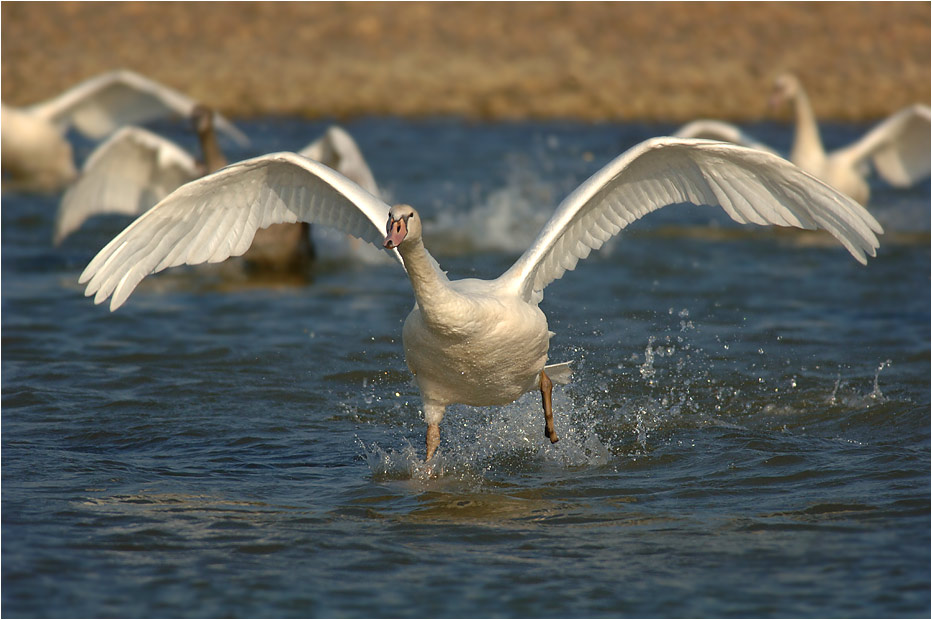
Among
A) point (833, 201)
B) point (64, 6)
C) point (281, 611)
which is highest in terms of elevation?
point (64, 6)

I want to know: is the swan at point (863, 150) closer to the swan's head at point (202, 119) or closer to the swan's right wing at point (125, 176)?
the swan's head at point (202, 119)

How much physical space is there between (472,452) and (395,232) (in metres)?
2.16

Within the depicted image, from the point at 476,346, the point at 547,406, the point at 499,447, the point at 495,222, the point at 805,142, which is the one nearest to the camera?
the point at 476,346

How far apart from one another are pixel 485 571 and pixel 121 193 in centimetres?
894

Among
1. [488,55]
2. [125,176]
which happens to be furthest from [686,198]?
[488,55]

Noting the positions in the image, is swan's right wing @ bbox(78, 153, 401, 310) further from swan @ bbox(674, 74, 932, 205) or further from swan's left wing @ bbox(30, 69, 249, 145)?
swan @ bbox(674, 74, 932, 205)

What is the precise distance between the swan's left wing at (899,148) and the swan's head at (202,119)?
Result: 294 inches

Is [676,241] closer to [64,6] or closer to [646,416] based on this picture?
[646,416]

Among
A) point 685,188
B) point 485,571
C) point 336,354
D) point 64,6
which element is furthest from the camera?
point 64,6

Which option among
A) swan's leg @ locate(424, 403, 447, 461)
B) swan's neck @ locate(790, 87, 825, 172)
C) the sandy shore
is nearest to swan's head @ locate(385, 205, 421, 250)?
swan's leg @ locate(424, 403, 447, 461)

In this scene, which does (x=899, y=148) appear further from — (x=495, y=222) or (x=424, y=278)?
(x=424, y=278)

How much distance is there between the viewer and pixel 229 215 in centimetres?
730

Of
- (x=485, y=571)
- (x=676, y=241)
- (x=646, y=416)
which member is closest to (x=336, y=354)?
(x=646, y=416)

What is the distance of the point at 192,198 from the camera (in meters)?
7.07
